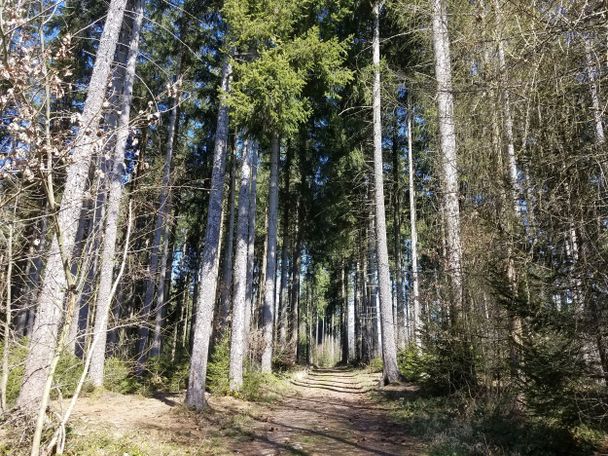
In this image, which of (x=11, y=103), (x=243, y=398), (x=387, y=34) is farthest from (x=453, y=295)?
(x=387, y=34)

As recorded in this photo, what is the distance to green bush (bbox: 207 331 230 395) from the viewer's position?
35.9 ft

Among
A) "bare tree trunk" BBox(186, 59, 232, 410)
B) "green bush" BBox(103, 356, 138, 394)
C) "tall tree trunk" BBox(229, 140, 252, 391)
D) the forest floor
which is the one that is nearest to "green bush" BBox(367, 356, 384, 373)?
the forest floor

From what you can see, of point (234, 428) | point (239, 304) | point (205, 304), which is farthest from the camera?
point (239, 304)

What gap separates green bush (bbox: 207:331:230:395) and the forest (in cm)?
7

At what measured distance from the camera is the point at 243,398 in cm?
1078

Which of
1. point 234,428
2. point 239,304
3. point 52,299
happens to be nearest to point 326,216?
point 239,304

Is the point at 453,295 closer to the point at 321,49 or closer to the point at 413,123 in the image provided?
the point at 321,49

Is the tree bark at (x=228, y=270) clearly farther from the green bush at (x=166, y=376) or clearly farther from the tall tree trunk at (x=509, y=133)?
the tall tree trunk at (x=509, y=133)

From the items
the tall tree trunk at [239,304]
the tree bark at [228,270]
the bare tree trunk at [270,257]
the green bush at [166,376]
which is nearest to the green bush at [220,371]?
the tall tree trunk at [239,304]

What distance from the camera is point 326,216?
63.8ft

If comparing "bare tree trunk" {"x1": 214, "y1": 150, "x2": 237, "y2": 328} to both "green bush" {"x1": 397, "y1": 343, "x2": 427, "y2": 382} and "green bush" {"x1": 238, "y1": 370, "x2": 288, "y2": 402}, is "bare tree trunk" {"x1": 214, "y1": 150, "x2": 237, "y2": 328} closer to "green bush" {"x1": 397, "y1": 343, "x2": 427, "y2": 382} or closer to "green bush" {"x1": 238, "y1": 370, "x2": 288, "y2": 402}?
"green bush" {"x1": 238, "y1": 370, "x2": 288, "y2": 402}

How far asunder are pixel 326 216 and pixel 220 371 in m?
9.78

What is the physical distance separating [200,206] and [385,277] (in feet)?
35.8

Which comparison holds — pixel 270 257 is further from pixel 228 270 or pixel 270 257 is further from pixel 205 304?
pixel 205 304
